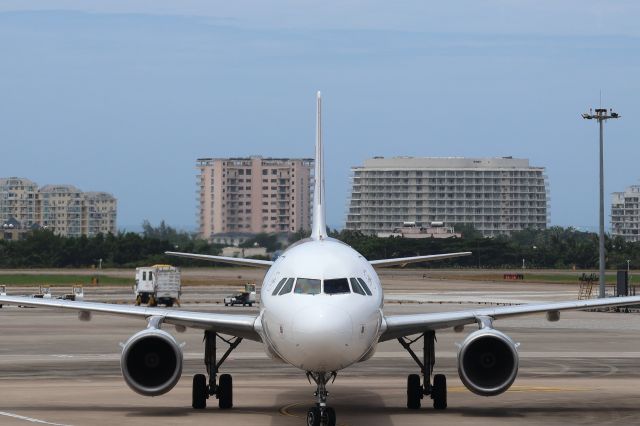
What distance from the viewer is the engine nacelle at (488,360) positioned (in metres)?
25.2

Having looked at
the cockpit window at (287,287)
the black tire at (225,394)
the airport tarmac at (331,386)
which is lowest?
the airport tarmac at (331,386)

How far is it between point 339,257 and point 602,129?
49.7m

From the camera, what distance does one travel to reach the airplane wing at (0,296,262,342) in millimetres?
25594

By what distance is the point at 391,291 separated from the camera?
333 ft

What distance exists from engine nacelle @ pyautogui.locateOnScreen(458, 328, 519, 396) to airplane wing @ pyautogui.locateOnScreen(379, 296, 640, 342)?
780mm

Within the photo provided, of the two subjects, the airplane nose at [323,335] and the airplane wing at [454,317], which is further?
the airplane wing at [454,317]

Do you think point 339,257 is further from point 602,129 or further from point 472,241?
point 472,241

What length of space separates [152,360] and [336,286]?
4.93 m

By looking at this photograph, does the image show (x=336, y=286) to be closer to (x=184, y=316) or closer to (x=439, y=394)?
(x=184, y=316)

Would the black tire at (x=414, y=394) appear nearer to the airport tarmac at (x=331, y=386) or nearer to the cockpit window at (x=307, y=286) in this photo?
the airport tarmac at (x=331, y=386)

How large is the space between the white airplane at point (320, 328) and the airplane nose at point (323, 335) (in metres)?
0.02

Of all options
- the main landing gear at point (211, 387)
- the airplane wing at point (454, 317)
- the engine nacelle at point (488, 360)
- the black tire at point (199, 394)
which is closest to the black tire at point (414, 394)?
the airplane wing at point (454, 317)

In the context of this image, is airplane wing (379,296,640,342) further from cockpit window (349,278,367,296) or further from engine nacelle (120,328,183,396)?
engine nacelle (120,328,183,396)

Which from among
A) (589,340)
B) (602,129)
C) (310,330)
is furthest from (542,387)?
(602,129)
